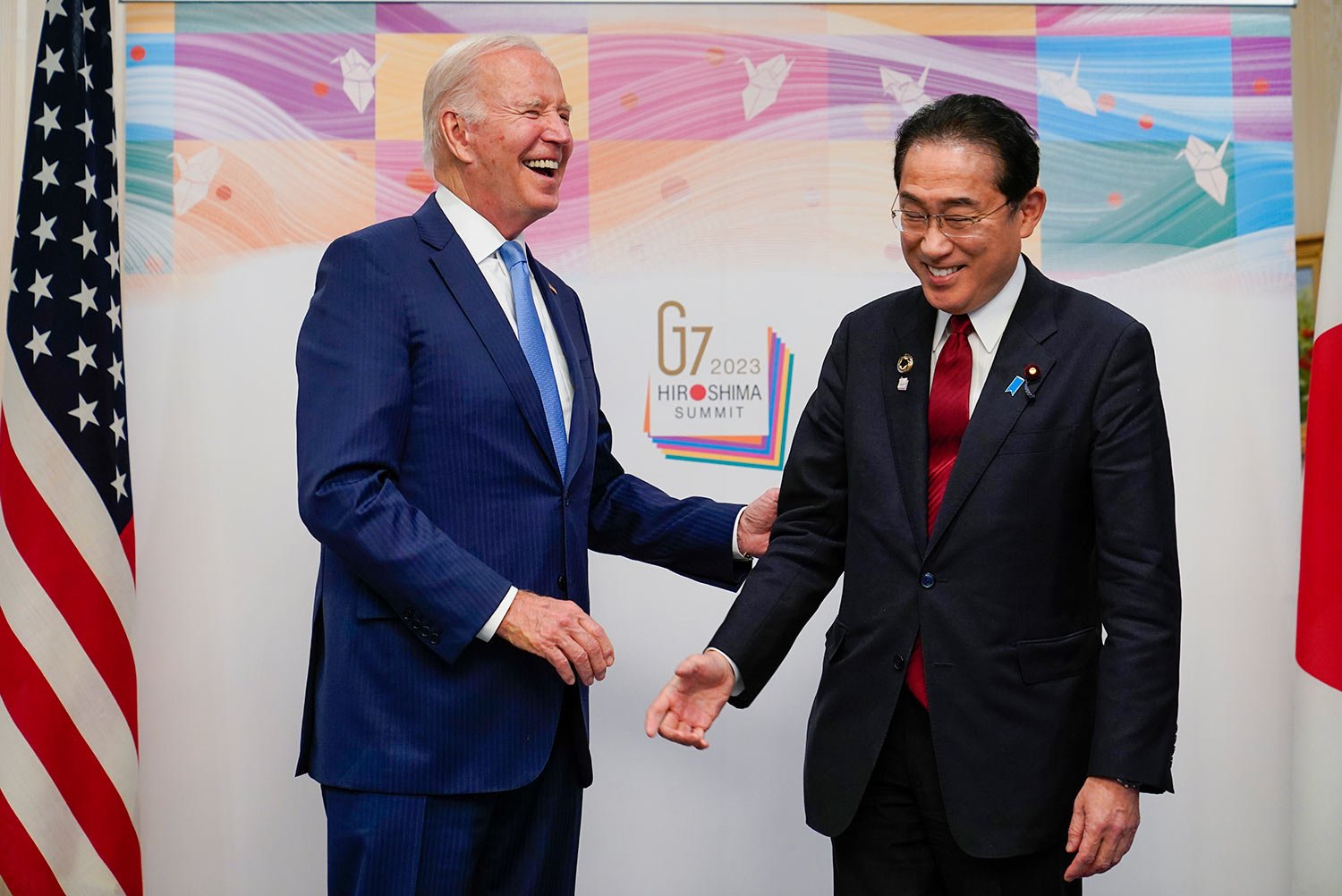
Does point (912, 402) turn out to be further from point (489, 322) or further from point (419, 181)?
point (419, 181)

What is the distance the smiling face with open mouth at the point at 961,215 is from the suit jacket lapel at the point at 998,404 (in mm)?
93

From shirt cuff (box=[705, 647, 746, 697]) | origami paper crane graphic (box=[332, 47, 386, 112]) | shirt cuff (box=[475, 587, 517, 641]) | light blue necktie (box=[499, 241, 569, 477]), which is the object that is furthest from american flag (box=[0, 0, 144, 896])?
shirt cuff (box=[705, 647, 746, 697])

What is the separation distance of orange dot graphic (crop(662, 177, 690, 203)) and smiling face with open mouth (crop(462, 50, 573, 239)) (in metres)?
1.02

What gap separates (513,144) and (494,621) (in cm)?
86

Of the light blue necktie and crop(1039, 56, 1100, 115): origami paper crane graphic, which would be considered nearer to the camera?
the light blue necktie

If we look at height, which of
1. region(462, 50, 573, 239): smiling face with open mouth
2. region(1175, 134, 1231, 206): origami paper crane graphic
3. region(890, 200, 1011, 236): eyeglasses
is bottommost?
region(890, 200, 1011, 236): eyeglasses

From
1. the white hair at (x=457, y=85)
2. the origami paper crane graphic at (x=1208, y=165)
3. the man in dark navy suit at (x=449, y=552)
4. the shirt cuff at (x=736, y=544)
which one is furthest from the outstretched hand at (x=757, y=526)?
the origami paper crane graphic at (x=1208, y=165)

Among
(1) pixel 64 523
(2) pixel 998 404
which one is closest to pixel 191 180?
(1) pixel 64 523

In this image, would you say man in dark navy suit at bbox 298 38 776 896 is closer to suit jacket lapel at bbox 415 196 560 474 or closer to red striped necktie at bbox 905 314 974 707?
suit jacket lapel at bbox 415 196 560 474

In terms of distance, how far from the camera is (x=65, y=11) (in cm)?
295

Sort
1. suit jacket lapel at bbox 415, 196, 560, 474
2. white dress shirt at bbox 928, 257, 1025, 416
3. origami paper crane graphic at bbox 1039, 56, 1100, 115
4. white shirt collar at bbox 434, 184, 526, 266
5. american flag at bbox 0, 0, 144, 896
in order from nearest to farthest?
white dress shirt at bbox 928, 257, 1025, 416 < suit jacket lapel at bbox 415, 196, 560, 474 < white shirt collar at bbox 434, 184, 526, 266 < american flag at bbox 0, 0, 144, 896 < origami paper crane graphic at bbox 1039, 56, 1100, 115

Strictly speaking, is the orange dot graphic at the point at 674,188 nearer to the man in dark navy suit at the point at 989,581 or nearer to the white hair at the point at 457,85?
the white hair at the point at 457,85

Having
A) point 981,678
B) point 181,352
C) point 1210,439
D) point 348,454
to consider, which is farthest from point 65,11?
point 1210,439

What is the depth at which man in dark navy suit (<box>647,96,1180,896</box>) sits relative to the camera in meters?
1.80
